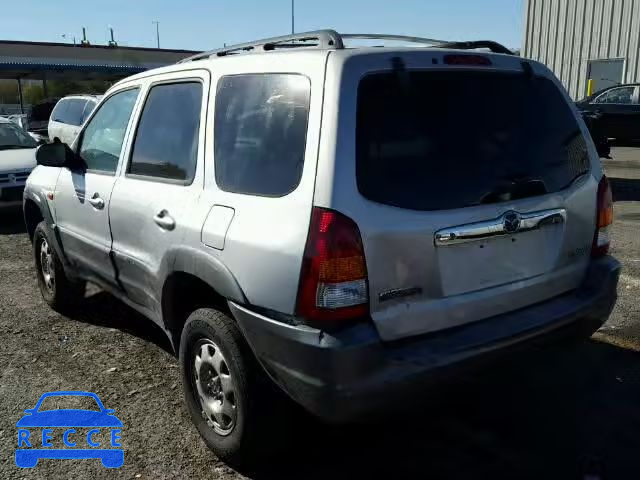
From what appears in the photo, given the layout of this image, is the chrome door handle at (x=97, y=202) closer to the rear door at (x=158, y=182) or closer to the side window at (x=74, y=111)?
the rear door at (x=158, y=182)

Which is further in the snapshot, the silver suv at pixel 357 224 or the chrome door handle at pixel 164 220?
the chrome door handle at pixel 164 220

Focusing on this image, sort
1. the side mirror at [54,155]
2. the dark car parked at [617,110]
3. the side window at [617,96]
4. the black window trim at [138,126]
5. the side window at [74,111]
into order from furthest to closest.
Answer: the side window at [617,96] → the dark car parked at [617,110] → the side window at [74,111] → the side mirror at [54,155] → the black window trim at [138,126]

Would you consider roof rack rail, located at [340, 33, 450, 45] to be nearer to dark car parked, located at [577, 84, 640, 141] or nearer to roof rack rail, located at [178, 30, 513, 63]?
roof rack rail, located at [178, 30, 513, 63]

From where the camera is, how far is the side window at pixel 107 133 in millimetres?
3883

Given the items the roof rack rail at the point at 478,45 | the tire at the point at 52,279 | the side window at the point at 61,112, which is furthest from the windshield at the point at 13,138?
the roof rack rail at the point at 478,45

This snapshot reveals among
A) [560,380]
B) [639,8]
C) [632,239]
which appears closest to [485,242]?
[560,380]

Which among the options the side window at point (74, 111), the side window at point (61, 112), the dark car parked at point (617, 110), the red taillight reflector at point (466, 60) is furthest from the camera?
the dark car parked at point (617, 110)

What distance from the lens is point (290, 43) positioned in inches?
122

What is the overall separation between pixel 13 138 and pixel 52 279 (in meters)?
6.25

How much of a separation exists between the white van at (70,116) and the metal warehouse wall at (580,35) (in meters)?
16.4

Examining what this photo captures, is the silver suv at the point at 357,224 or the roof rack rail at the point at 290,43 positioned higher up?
the roof rack rail at the point at 290,43

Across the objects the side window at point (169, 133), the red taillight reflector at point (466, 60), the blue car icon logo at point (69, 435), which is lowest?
the blue car icon logo at point (69, 435)

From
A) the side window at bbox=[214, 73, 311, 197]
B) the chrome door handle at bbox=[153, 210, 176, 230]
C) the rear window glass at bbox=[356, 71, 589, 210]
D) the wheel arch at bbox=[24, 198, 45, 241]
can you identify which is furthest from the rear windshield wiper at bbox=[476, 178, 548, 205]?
the wheel arch at bbox=[24, 198, 45, 241]

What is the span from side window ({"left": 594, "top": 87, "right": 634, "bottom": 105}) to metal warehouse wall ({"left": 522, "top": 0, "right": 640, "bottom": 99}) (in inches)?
207
